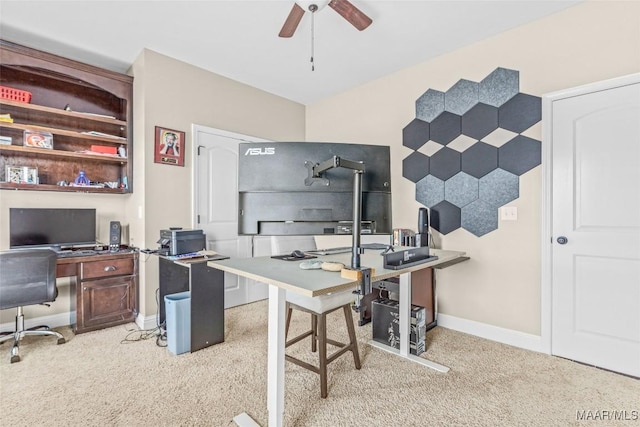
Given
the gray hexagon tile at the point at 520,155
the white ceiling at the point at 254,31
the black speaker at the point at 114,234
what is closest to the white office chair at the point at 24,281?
the black speaker at the point at 114,234

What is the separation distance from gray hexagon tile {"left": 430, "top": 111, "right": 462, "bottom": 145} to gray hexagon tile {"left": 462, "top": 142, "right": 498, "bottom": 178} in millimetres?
221

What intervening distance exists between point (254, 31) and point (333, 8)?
2.93 feet

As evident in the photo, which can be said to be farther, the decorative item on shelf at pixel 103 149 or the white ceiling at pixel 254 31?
the decorative item on shelf at pixel 103 149

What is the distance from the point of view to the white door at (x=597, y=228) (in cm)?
208

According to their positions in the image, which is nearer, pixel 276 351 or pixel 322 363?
pixel 276 351

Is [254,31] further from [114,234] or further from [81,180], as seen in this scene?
[114,234]

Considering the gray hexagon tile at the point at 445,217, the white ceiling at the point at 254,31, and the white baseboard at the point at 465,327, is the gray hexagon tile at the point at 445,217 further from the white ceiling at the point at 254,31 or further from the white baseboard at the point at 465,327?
the white ceiling at the point at 254,31

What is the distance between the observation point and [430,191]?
3090 millimetres

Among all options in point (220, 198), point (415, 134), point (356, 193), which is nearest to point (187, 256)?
point (220, 198)

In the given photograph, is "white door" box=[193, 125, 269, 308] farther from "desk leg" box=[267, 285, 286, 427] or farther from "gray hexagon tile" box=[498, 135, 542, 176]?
"gray hexagon tile" box=[498, 135, 542, 176]

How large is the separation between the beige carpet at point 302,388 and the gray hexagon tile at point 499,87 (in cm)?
213

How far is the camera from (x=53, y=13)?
2.42 m

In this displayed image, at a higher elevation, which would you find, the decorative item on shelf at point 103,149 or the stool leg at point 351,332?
the decorative item on shelf at point 103,149

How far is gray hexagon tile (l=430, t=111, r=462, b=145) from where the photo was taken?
291 centimetres
